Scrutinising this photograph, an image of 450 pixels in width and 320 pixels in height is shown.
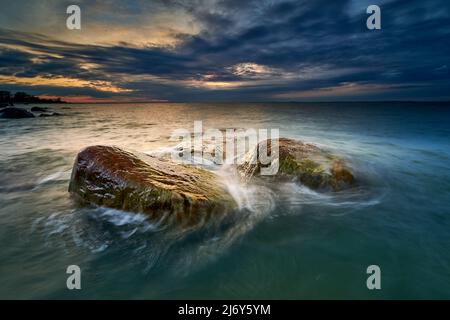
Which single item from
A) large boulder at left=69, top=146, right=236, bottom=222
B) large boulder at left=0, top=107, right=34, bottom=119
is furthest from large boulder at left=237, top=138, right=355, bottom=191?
large boulder at left=0, top=107, right=34, bottom=119

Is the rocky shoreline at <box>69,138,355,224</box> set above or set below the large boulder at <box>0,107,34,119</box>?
below

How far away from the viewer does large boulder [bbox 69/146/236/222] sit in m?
4.87

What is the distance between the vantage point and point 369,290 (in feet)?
11.6

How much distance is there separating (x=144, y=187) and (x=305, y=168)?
14.5 ft

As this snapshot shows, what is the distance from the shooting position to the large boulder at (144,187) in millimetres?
4871

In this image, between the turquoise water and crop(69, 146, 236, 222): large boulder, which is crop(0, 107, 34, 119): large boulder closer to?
the turquoise water

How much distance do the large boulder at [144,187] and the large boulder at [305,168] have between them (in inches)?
78.9

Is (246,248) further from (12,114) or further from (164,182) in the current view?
(12,114)

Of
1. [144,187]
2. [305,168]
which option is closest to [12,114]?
[144,187]

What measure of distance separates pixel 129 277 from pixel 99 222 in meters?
1.75

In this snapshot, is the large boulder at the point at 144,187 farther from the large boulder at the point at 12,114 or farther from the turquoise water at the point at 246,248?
the large boulder at the point at 12,114

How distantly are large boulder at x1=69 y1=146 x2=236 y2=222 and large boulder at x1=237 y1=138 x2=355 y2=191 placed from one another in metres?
2.00

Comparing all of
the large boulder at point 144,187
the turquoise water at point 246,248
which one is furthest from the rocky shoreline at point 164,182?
the turquoise water at point 246,248
